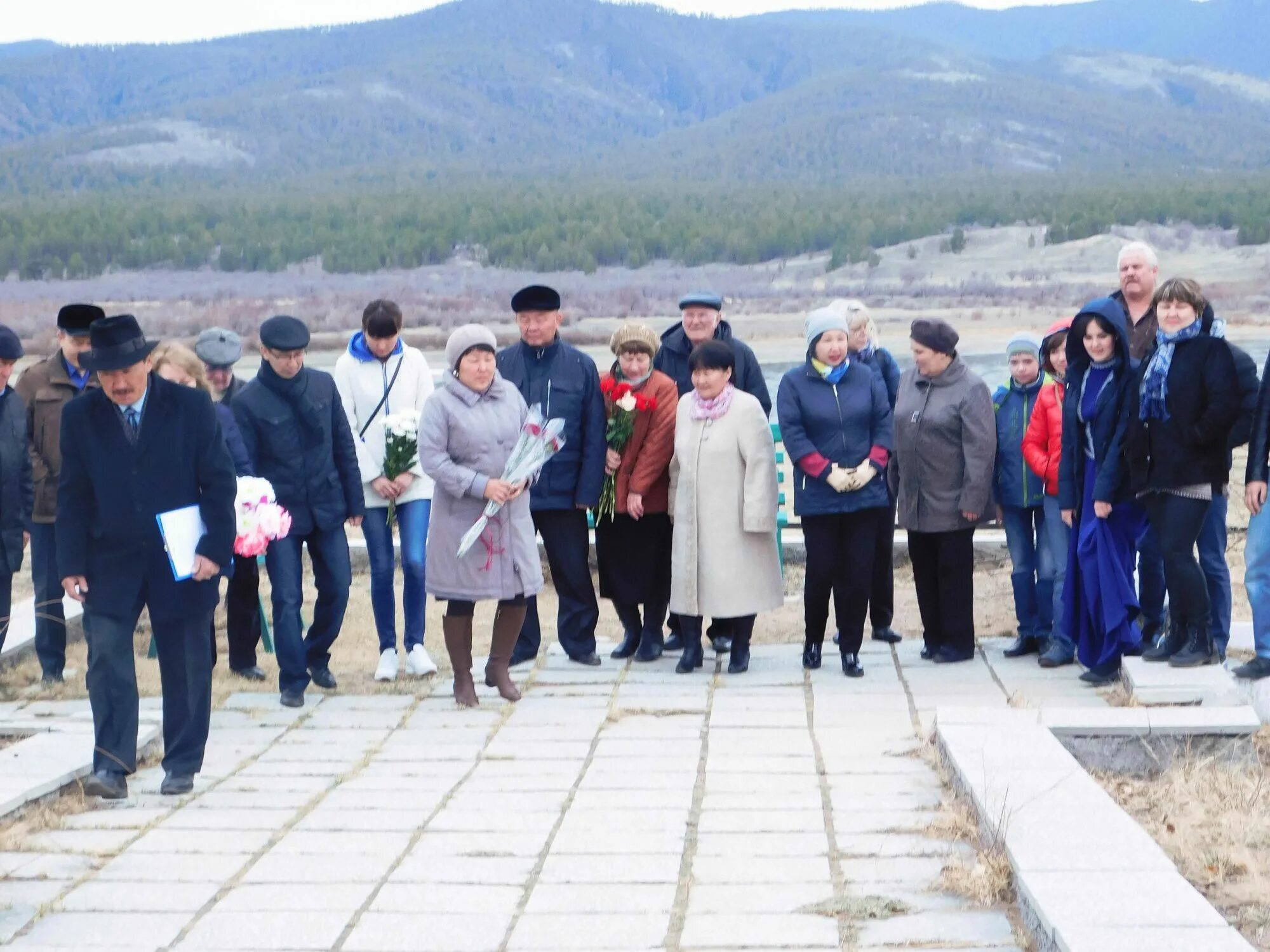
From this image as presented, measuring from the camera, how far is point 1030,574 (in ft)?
26.3

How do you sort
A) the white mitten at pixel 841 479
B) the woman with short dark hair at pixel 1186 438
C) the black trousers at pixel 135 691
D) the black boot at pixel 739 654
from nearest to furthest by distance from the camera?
1. the black trousers at pixel 135 691
2. the woman with short dark hair at pixel 1186 438
3. the white mitten at pixel 841 479
4. the black boot at pixel 739 654

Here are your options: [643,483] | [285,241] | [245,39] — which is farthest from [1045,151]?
[245,39]

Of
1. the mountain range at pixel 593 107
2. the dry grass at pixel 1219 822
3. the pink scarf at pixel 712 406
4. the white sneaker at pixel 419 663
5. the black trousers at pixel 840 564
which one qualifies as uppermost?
the mountain range at pixel 593 107

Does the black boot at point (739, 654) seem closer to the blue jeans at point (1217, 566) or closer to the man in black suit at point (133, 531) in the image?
the blue jeans at point (1217, 566)

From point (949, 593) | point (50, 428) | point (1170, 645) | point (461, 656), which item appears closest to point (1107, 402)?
point (1170, 645)

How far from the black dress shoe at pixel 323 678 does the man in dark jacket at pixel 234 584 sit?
347 mm

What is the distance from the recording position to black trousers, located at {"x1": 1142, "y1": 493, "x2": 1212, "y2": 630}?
268 inches

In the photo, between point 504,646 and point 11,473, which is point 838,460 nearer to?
point 504,646

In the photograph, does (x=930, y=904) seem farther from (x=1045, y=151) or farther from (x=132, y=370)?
(x=1045, y=151)

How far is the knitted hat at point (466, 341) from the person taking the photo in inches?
281

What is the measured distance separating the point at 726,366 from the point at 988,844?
11.5 ft

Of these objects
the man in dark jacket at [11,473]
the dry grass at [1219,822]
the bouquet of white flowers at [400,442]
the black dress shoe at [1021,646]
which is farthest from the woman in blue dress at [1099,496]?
the man in dark jacket at [11,473]

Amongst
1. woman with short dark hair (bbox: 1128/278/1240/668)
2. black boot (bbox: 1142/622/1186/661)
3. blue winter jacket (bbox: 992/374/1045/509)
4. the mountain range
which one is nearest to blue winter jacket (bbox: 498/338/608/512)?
blue winter jacket (bbox: 992/374/1045/509)

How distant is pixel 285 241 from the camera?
3784 centimetres
